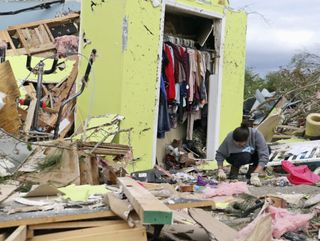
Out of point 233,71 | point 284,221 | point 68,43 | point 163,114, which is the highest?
point 68,43

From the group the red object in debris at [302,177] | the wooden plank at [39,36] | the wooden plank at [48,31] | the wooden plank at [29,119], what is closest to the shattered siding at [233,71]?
the red object in debris at [302,177]

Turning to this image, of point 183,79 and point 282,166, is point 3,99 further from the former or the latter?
point 282,166

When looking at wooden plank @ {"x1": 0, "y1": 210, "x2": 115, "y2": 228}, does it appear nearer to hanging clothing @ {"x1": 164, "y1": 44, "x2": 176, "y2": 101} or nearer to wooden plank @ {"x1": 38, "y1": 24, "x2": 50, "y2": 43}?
hanging clothing @ {"x1": 164, "y1": 44, "x2": 176, "y2": 101}

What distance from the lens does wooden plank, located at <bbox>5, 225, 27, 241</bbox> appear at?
313 cm

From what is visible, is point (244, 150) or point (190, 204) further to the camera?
point (244, 150)

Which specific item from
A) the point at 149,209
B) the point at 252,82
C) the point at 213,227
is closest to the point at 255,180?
the point at 213,227

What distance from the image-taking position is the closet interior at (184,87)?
898cm

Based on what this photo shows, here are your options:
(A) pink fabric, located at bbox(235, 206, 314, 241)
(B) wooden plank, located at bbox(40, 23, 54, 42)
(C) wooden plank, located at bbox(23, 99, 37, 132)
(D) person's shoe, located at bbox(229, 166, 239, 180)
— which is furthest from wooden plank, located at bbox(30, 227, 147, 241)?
(B) wooden plank, located at bbox(40, 23, 54, 42)

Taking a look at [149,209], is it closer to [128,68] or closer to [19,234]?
[19,234]

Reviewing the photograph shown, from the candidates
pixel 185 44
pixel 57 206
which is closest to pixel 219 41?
pixel 185 44

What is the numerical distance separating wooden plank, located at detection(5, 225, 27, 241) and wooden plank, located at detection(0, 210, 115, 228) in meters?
0.05

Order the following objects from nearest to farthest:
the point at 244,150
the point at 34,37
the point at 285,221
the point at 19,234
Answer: the point at 19,234 → the point at 285,221 → the point at 244,150 → the point at 34,37

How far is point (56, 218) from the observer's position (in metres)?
3.43

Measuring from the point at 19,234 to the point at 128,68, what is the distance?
5218 mm
